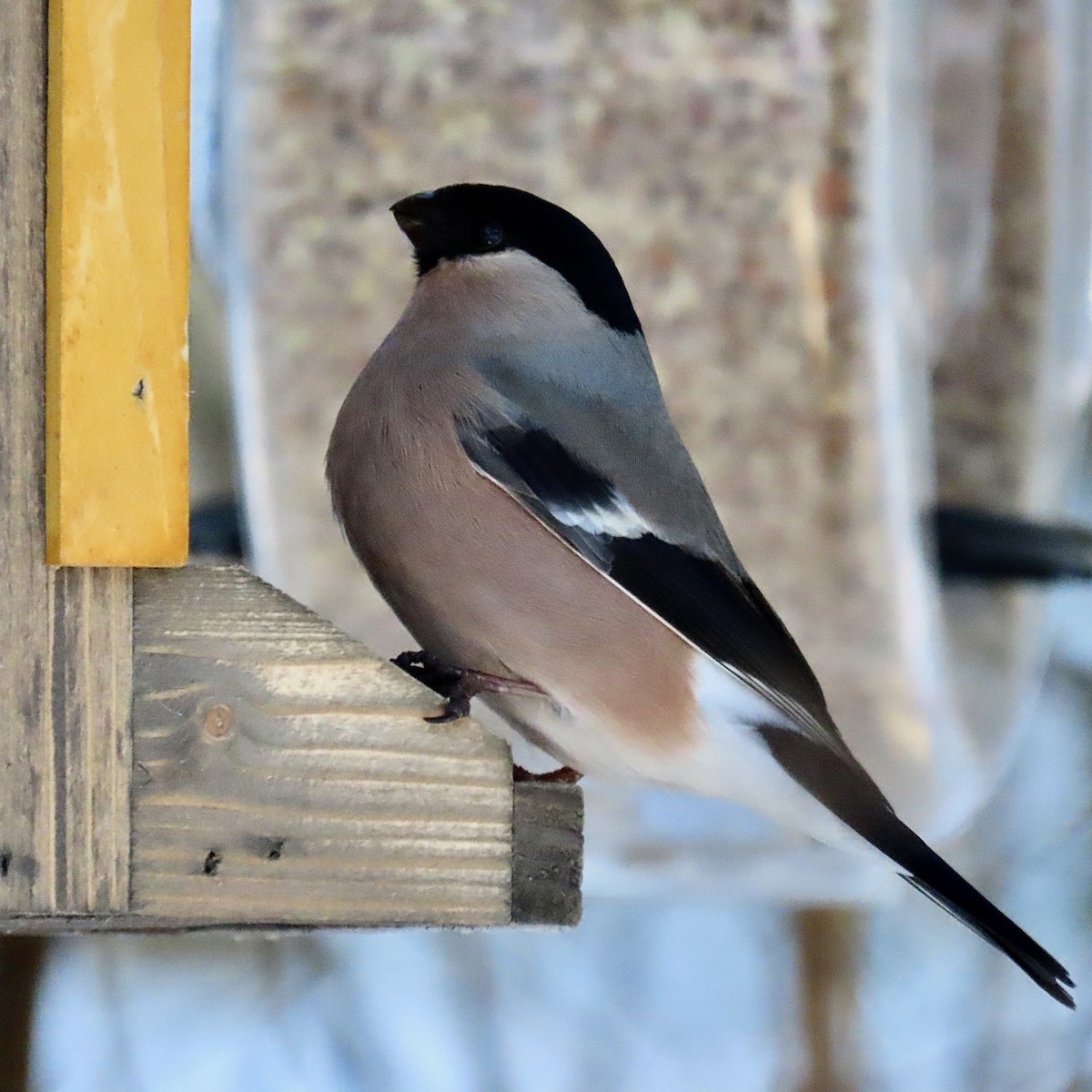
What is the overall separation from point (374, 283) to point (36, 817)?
3.51ft

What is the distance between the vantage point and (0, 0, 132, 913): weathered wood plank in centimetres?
103

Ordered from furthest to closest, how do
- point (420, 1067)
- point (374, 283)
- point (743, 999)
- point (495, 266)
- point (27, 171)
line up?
point (743, 999) < point (420, 1067) < point (374, 283) < point (495, 266) < point (27, 171)

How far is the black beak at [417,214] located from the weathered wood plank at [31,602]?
54 cm

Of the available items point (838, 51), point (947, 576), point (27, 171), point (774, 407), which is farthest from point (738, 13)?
point (27, 171)

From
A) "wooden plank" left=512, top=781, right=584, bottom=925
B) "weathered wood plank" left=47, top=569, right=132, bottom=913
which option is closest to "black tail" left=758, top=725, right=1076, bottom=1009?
"wooden plank" left=512, top=781, right=584, bottom=925

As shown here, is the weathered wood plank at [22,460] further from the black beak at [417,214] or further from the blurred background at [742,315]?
the blurred background at [742,315]

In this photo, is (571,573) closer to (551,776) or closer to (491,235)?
(551,776)

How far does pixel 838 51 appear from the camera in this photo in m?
2.06

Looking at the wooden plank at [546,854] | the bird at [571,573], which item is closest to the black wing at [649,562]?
the bird at [571,573]

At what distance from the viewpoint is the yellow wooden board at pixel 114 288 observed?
1021mm

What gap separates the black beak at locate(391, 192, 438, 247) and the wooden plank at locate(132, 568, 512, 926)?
55cm

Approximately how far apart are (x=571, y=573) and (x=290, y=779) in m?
0.34

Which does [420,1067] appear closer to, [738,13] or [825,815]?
[825,815]

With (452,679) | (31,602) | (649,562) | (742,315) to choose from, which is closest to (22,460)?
(31,602)
